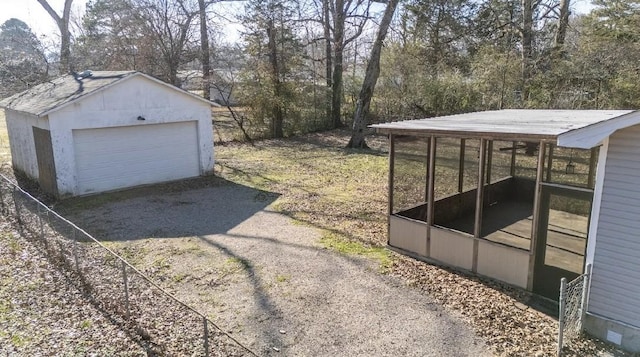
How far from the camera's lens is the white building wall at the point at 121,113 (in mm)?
11477

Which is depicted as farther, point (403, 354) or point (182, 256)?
point (182, 256)

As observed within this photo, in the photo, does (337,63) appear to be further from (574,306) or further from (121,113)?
(574,306)

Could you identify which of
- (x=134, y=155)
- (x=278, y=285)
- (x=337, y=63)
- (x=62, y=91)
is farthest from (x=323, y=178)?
(x=337, y=63)

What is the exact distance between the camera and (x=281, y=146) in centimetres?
2147

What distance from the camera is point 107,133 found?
1243 centimetres

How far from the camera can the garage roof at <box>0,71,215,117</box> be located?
11.5 metres

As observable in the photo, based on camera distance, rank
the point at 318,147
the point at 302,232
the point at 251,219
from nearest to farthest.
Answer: the point at 302,232 → the point at 251,219 → the point at 318,147

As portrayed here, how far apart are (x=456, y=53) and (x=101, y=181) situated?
75.8 ft

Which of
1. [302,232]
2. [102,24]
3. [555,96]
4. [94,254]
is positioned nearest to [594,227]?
[302,232]

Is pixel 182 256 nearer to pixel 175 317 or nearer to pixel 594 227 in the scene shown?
pixel 175 317

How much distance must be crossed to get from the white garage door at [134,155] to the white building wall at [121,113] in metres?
0.25

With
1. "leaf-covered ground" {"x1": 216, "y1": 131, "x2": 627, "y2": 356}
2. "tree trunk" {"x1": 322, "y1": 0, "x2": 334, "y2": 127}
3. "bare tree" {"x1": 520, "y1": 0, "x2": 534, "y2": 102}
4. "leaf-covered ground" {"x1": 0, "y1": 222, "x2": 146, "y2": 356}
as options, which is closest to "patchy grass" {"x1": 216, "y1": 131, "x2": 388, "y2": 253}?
"leaf-covered ground" {"x1": 216, "y1": 131, "x2": 627, "y2": 356}

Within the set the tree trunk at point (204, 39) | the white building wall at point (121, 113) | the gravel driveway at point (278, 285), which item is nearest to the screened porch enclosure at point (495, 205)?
the gravel driveway at point (278, 285)

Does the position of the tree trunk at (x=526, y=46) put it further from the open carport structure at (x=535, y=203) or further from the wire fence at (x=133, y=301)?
the wire fence at (x=133, y=301)
